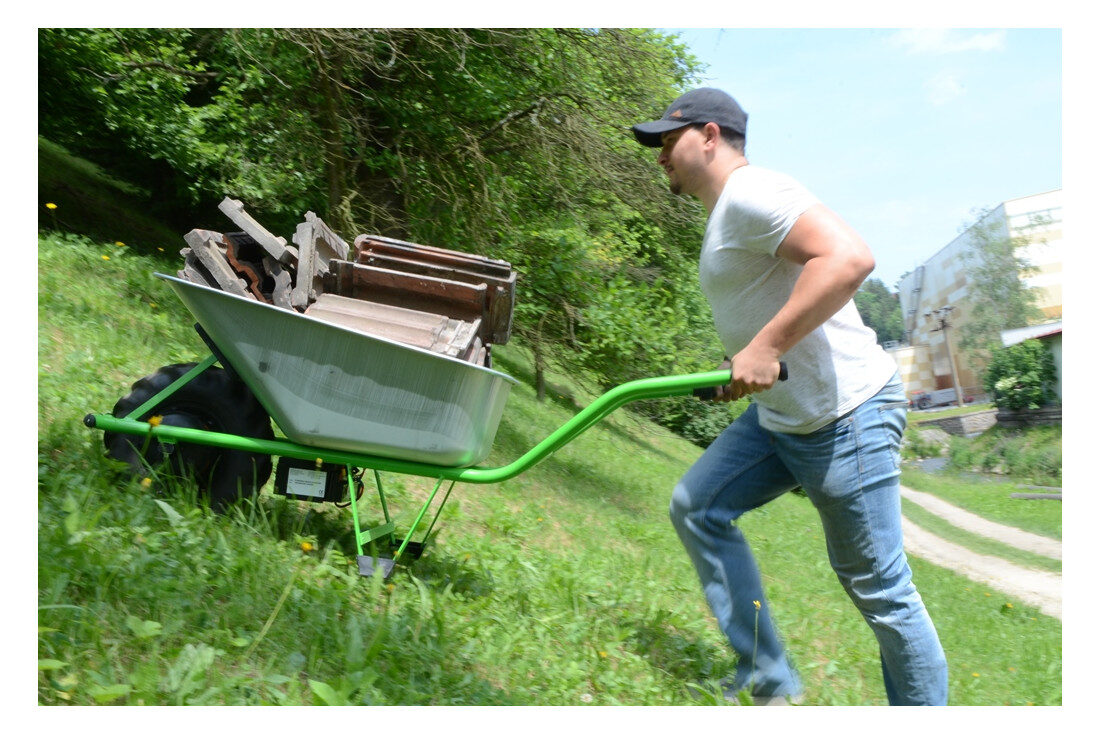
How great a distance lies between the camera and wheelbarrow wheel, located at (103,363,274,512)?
336cm

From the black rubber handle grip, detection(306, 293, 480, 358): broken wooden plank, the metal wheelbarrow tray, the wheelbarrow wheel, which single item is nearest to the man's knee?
the black rubber handle grip

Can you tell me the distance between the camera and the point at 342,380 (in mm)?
3102

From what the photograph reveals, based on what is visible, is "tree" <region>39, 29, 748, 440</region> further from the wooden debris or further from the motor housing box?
the motor housing box

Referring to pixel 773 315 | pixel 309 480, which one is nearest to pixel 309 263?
pixel 309 480

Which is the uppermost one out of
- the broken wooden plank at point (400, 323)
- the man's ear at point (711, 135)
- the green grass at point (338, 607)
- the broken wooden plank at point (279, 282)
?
the man's ear at point (711, 135)

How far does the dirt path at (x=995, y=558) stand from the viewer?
38.7 ft

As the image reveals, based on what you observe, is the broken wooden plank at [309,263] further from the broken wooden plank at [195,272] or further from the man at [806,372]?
the man at [806,372]

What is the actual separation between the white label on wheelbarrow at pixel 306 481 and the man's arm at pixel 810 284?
1760 millimetres

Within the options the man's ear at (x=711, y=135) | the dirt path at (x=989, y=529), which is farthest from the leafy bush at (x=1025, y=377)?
the man's ear at (x=711, y=135)

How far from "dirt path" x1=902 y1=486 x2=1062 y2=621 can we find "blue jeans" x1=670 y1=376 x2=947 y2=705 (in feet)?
27.2

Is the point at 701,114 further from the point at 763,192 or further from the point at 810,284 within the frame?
the point at 810,284

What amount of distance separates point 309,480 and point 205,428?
473 millimetres

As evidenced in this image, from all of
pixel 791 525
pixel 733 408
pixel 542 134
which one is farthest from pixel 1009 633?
pixel 733 408

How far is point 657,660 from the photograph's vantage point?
3.42 metres
